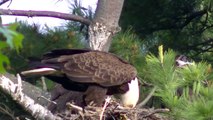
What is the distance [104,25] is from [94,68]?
75 centimetres

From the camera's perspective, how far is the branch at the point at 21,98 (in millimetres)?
2076

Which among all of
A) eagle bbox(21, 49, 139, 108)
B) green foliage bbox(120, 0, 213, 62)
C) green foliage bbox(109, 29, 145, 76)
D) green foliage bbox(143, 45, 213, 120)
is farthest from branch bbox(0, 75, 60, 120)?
green foliage bbox(120, 0, 213, 62)

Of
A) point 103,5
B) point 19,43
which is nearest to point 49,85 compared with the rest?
point 103,5

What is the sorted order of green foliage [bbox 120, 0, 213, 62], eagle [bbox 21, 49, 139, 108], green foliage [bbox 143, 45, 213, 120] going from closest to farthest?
green foliage [bbox 143, 45, 213, 120]
eagle [bbox 21, 49, 139, 108]
green foliage [bbox 120, 0, 213, 62]

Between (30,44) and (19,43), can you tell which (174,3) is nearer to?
(30,44)

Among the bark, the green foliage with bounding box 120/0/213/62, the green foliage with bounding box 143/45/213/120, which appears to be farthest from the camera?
the green foliage with bounding box 120/0/213/62

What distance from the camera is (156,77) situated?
2156 mm

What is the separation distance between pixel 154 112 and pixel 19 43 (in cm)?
217

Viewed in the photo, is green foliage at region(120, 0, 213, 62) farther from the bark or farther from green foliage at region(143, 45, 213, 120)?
green foliage at region(143, 45, 213, 120)

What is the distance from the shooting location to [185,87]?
202 centimetres

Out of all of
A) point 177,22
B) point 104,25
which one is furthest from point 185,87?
point 177,22

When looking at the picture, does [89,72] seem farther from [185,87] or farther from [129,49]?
[129,49]

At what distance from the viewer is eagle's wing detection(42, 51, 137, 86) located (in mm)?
2527

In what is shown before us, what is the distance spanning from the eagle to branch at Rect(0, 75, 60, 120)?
0.20 meters
